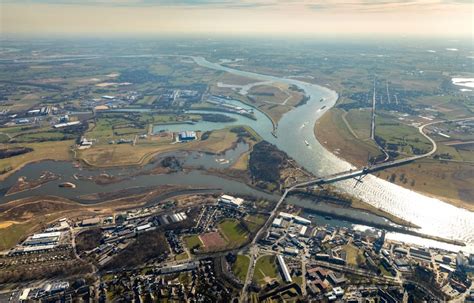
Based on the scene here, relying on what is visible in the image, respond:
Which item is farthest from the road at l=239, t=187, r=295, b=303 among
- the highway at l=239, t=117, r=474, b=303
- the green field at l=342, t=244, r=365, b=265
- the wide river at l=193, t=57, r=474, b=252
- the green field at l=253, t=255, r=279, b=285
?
the wide river at l=193, t=57, r=474, b=252

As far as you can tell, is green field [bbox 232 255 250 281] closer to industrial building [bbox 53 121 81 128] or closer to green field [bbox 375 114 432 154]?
green field [bbox 375 114 432 154]

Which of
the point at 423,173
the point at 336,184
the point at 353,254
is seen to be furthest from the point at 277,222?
the point at 423,173

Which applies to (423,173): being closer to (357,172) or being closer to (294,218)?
(357,172)

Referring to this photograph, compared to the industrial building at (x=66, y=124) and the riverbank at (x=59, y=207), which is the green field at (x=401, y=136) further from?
the industrial building at (x=66, y=124)

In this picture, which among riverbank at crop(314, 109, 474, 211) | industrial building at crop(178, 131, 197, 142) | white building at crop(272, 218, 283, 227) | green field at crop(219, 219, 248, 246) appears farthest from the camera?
industrial building at crop(178, 131, 197, 142)

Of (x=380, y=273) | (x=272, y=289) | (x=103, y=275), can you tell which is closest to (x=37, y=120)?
(x=103, y=275)

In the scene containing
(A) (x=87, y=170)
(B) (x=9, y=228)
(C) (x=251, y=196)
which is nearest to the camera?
(B) (x=9, y=228)

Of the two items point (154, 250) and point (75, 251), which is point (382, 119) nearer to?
point (154, 250)
